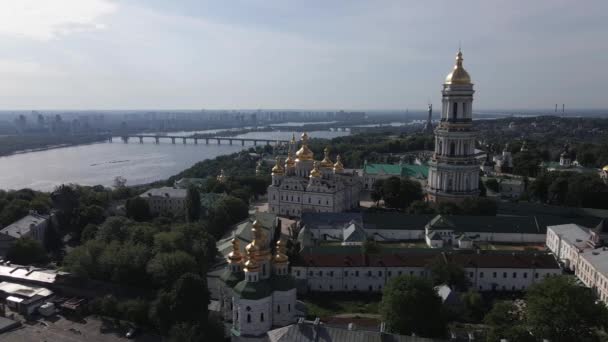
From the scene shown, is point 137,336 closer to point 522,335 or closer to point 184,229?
point 184,229

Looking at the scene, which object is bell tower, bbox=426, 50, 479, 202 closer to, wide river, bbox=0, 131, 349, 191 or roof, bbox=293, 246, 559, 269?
roof, bbox=293, 246, 559, 269

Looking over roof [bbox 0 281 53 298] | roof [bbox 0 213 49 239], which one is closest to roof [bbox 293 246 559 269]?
roof [bbox 0 281 53 298]

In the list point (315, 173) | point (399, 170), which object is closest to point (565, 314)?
point (315, 173)

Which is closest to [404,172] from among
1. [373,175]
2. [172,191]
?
[373,175]

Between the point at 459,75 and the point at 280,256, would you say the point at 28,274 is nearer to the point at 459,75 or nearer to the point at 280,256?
the point at 280,256

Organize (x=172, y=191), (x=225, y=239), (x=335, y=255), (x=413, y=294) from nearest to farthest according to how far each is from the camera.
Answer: (x=413, y=294) < (x=335, y=255) < (x=225, y=239) < (x=172, y=191)

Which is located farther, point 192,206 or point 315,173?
point 315,173

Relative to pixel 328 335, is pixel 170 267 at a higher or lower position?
lower
